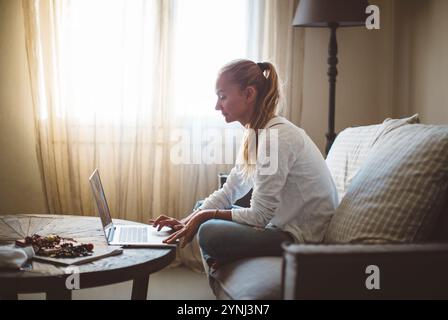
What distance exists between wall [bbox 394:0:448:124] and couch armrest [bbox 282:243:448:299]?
155cm

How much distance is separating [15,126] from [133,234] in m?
1.45

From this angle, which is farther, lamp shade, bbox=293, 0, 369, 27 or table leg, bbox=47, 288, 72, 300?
lamp shade, bbox=293, 0, 369, 27

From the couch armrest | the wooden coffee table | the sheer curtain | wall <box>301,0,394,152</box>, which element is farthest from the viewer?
wall <box>301,0,394,152</box>

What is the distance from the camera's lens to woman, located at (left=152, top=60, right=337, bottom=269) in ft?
4.89

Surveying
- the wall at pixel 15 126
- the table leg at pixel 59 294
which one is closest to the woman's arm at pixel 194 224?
the table leg at pixel 59 294

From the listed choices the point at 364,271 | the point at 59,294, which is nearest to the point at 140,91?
the point at 59,294

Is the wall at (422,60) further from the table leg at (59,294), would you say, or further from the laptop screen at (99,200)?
the table leg at (59,294)

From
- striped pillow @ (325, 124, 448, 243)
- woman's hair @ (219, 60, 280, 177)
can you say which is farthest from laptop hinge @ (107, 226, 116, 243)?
striped pillow @ (325, 124, 448, 243)

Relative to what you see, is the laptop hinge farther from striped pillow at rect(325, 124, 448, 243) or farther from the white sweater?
striped pillow at rect(325, 124, 448, 243)

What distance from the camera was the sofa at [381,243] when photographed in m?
1.10

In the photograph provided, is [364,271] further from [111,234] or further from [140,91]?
[140,91]

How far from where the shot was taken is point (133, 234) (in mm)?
1792

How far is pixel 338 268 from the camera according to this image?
43.3 inches
